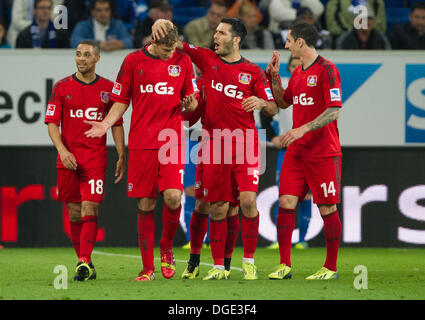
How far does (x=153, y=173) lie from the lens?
7969mm

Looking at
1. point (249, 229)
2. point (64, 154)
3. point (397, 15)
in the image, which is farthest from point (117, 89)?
point (397, 15)

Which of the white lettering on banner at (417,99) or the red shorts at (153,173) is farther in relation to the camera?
the white lettering on banner at (417,99)

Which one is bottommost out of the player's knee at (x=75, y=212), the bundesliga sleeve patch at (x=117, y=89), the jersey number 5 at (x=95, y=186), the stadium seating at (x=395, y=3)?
the player's knee at (x=75, y=212)

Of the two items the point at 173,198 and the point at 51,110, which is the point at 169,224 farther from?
the point at 51,110

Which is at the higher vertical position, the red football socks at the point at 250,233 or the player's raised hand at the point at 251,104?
the player's raised hand at the point at 251,104

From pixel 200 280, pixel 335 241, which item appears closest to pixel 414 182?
pixel 335 241

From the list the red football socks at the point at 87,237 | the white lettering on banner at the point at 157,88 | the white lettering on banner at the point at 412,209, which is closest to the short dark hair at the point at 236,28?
the white lettering on banner at the point at 157,88

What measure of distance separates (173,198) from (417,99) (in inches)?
197

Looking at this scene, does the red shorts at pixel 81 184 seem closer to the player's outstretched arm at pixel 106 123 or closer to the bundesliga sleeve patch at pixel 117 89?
the player's outstretched arm at pixel 106 123

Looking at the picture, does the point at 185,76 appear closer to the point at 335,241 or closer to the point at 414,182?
the point at 335,241

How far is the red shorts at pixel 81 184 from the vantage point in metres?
8.27

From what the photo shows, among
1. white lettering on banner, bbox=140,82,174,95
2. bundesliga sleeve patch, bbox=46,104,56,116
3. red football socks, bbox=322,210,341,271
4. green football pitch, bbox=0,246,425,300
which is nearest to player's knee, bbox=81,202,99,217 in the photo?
green football pitch, bbox=0,246,425,300

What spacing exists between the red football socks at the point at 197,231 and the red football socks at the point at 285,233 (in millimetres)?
693

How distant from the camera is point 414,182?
39.5ft
